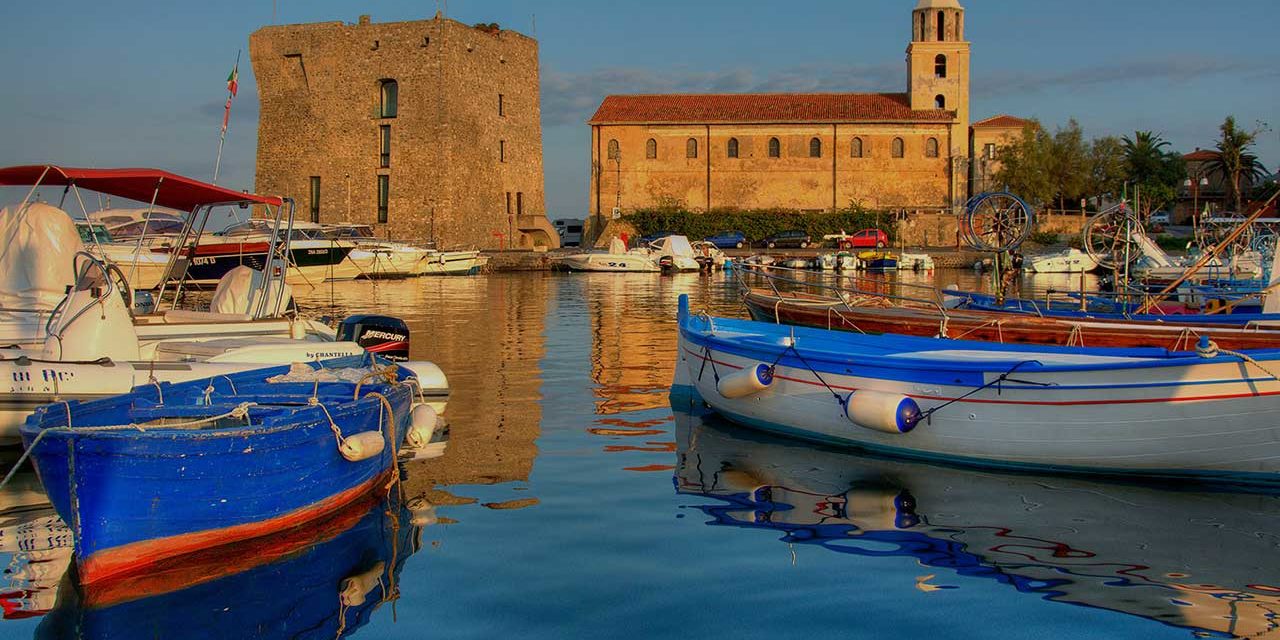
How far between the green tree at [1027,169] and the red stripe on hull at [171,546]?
55156mm

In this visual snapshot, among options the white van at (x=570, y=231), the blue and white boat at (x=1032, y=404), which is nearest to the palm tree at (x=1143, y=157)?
the white van at (x=570, y=231)

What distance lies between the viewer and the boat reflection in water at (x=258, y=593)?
219 inches

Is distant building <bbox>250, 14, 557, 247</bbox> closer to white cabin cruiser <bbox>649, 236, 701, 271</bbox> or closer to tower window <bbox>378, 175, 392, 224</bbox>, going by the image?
tower window <bbox>378, 175, 392, 224</bbox>

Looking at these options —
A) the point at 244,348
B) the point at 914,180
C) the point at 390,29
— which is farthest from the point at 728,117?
the point at 244,348

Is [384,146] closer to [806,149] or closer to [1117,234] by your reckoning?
[806,149]

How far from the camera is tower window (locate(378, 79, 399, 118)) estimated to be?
165ft

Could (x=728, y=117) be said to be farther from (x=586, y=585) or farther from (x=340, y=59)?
(x=586, y=585)

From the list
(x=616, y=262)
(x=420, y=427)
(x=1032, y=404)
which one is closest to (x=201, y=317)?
(x=420, y=427)

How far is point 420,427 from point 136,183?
4.73 m

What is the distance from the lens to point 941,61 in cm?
5997

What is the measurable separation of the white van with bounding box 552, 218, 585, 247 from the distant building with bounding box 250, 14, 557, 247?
13176 mm

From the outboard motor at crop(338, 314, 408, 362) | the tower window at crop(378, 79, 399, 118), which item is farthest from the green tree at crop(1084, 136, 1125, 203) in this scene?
the outboard motor at crop(338, 314, 408, 362)

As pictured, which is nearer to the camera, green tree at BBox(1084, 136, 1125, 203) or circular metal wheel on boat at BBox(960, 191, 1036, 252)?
circular metal wheel on boat at BBox(960, 191, 1036, 252)

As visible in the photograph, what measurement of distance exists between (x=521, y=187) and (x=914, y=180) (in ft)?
66.5
